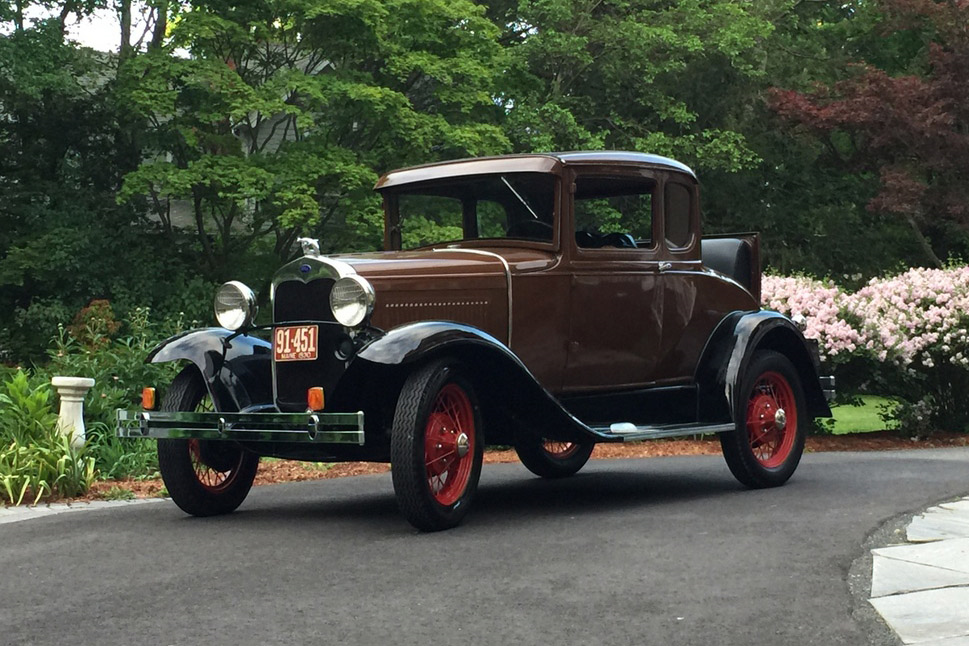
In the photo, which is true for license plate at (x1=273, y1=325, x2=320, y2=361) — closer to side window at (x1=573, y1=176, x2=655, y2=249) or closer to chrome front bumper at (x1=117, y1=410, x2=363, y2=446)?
chrome front bumper at (x1=117, y1=410, x2=363, y2=446)

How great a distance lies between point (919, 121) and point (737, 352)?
13650 millimetres

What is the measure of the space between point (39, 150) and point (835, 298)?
572 inches

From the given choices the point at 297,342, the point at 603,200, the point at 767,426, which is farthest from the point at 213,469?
the point at 767,426

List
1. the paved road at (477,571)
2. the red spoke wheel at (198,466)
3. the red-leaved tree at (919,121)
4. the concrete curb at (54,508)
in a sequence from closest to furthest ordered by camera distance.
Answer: the paved road at (477,571) → the red spoke wheel at (198,466) → the concrete curb at (54,508) → the red-leaved tree at (919,121)

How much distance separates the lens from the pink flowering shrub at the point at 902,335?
1245 cm

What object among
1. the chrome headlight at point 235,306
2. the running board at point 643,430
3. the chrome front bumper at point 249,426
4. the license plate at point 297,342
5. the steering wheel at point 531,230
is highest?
the steering wheel at point 531,230

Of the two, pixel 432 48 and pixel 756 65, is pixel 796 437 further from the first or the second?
pixel 756 65

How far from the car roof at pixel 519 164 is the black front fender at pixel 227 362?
1.62 meters

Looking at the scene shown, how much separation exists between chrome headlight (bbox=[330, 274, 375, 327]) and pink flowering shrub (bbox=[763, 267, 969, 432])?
6949 millimetres

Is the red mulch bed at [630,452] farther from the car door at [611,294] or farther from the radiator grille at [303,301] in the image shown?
the car door at [611,294]

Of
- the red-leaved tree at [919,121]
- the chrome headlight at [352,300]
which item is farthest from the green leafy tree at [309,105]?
the chrome headlight at [352,300]

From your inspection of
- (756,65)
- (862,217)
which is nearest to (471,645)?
(756,65)

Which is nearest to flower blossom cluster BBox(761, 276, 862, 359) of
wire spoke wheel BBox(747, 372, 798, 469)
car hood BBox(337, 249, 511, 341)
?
wire spoke wheel BBox(747, 372, 798, 469)

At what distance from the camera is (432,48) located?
2072 cm
